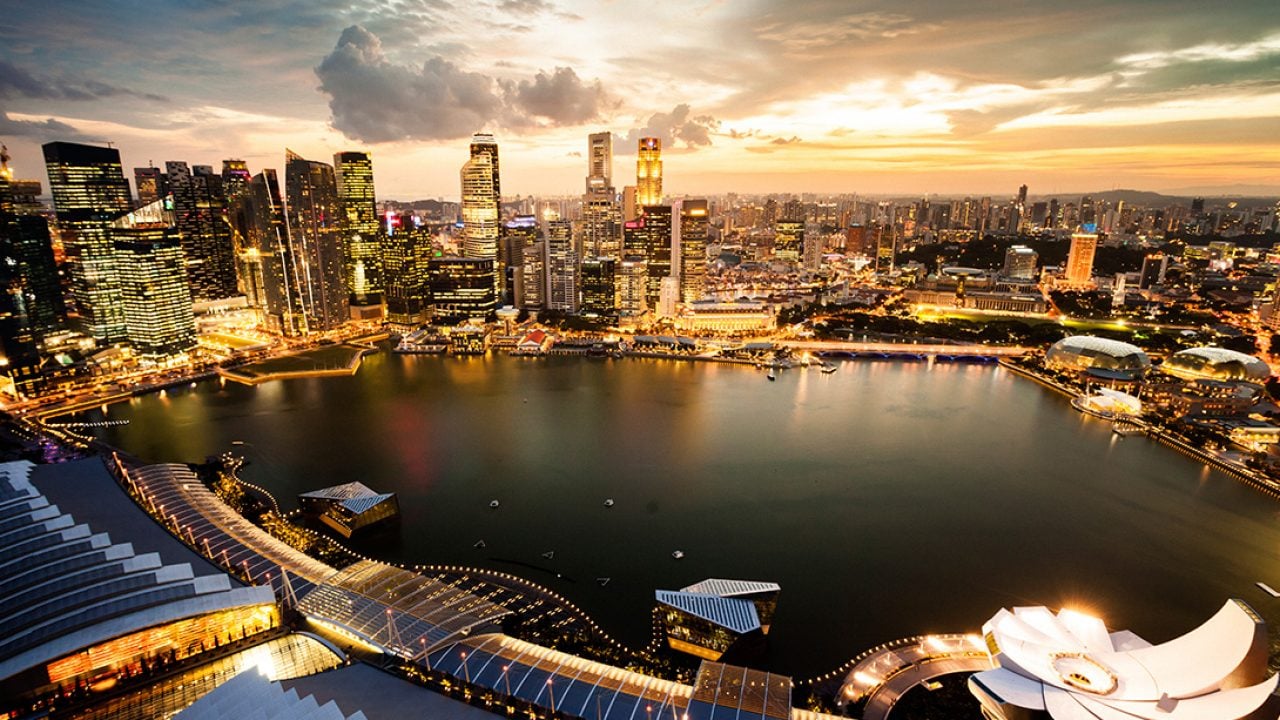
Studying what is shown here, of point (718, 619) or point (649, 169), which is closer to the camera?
point (718, 619)

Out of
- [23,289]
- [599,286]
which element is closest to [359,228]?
[599,286]

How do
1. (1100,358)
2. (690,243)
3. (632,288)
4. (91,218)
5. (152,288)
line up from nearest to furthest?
(1100,358), (152,288), (91,218), (632,288), (690,243)

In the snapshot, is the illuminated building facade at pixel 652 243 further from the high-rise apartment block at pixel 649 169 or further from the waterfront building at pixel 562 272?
the high-rise apartment block at pixel 649 169

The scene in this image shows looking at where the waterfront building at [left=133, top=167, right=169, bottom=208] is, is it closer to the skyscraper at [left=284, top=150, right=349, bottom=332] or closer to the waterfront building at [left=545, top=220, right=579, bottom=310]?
the skyscraper at [left=284, top=150, right=349, bottom=332]

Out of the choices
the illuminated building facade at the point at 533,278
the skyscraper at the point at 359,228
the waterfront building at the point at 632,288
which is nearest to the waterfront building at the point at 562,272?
the illuminated building facade at the point at 533,278

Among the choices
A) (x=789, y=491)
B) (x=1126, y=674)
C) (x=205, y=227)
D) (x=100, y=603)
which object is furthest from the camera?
(x=205, y=227)

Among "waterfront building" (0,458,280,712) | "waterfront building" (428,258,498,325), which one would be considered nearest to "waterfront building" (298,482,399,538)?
"waterfront building" (0,458,280,712)

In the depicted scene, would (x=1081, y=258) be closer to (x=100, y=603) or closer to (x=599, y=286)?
(x=599, y=286)

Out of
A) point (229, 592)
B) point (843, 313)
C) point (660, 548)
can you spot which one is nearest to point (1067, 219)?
point (843, 313)
